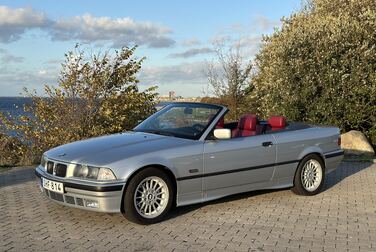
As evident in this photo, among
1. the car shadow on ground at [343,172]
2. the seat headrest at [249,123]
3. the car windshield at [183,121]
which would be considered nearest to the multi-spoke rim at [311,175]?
the car shadow on ground at [343,172]

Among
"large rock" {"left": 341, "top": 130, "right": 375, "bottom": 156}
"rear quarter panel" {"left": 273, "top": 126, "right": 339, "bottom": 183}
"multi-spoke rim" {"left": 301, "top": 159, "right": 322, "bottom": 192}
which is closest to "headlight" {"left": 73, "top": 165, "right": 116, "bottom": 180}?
"rear quarter panel" {"left": 273, "top": 126, "right": 339, "bottom": 183}

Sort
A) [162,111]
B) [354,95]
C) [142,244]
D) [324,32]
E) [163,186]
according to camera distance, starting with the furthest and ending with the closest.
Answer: [324,32] < [354,95] < [162,111] < [163,186] < [142,244]

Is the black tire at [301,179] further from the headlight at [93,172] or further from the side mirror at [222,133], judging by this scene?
the headlight at [93,172]

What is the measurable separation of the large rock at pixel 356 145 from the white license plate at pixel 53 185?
9064 millimetres

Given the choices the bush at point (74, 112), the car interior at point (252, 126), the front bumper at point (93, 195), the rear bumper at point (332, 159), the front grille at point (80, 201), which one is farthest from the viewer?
the bush at point (74, 112)

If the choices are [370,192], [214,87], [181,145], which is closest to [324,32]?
[214,87]

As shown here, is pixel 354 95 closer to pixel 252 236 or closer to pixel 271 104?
pixel 271 104

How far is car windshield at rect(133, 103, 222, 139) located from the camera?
21.5 feet

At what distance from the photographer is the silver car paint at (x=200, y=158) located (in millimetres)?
5694

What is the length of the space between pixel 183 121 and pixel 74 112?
239 inches

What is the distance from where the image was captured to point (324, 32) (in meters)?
15.3

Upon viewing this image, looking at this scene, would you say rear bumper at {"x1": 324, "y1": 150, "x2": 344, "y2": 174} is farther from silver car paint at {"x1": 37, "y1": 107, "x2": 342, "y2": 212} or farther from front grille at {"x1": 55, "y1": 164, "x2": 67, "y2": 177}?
front grille at {"x1": 55, "y1": 164, "x2": 67, "y2": 177}

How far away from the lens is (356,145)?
1296 centimetres

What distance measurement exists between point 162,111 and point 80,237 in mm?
2771
